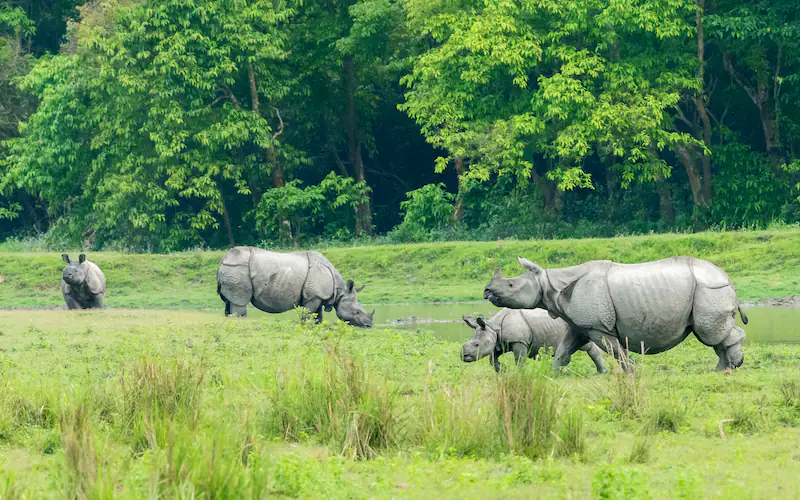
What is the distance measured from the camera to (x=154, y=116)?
3244cm

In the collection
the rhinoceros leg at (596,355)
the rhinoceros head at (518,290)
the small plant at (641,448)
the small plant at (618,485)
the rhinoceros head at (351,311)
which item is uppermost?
the rhinoceros head at (518,290)

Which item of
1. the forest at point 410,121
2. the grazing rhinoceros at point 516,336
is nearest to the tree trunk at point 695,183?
the forest at point 410,121

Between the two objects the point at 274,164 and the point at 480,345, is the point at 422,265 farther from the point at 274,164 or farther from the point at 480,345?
the point at 480,345

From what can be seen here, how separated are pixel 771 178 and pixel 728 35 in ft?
13.5

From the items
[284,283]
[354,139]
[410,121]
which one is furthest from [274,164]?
[284,283]

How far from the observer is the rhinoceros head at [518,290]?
11.1 metres

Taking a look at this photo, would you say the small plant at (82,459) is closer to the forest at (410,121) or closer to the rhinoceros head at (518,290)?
the rhinoceros head at (518,290)

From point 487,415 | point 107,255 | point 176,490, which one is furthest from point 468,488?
point 107,255

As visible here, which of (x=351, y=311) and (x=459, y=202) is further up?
(x=459, y=202)

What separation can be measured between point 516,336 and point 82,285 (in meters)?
10.0

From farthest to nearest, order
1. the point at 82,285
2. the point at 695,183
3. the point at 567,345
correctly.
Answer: the point at 695,183
the point at 82,285
the point at 567,345

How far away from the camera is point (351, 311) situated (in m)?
17.9

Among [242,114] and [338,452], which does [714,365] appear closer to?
[338,452]

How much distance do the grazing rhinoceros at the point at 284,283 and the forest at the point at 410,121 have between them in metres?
12.1
